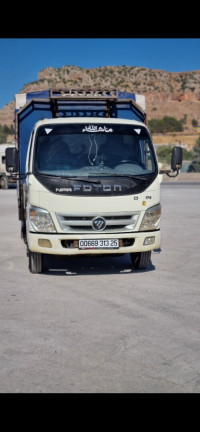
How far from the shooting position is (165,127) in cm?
11419

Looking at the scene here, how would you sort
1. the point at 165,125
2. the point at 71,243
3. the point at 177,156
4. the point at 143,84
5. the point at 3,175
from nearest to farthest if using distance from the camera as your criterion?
the point at 71,243 → the point at 177,156 → the point at 3,175 → the point at 165,125 → the point at 143,84

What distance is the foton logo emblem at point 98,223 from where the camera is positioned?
28.7ft

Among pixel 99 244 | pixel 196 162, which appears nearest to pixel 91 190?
pixel 99 244

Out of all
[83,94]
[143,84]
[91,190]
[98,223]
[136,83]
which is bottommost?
[143,84]

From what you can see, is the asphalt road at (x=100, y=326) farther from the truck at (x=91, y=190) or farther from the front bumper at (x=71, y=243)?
the truck at (x=91, y=190)

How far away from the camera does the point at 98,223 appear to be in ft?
28.7

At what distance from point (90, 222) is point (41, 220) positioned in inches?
27.0

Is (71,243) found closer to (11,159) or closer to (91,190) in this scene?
(91,190)

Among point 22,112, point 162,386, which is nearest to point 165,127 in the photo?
point 22,112

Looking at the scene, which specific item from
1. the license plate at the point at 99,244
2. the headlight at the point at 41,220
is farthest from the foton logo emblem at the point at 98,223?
the headlight at the point at 41,220

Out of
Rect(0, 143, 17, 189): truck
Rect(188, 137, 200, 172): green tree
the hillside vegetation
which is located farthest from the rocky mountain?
Rect(0, 143, 17, 189): truck

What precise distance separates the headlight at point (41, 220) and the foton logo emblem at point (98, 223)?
56cm
